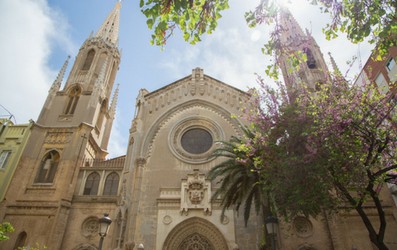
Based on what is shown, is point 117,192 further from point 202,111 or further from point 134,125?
point 202,111

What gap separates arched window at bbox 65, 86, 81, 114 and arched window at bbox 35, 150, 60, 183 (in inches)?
185

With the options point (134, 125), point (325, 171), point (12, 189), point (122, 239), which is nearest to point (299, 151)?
point (325, 171)

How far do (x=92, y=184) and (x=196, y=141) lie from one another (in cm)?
840

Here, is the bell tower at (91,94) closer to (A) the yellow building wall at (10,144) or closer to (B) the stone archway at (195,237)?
(A) the yellow building wall at (10,144)

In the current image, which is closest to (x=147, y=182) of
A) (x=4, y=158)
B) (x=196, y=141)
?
(x=196, y=141)

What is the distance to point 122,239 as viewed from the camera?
53.1 ft

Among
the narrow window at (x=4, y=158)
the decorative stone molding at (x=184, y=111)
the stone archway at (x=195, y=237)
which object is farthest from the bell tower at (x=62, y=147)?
the stone archway at (x=195, y=237)

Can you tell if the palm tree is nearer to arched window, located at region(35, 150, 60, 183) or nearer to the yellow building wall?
arched window, located at region(35, 150, 60, 183)

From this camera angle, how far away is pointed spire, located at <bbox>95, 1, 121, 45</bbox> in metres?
33.5

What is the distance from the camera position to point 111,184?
21.0m

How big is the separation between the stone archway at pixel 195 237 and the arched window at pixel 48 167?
10.9 meters

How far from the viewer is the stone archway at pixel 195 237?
16.7m

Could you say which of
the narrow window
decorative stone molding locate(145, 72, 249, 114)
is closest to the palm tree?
decorative stone molding locate(145, 72, 249, 114)

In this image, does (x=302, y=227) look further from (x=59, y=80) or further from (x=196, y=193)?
(x=59, y=80)
